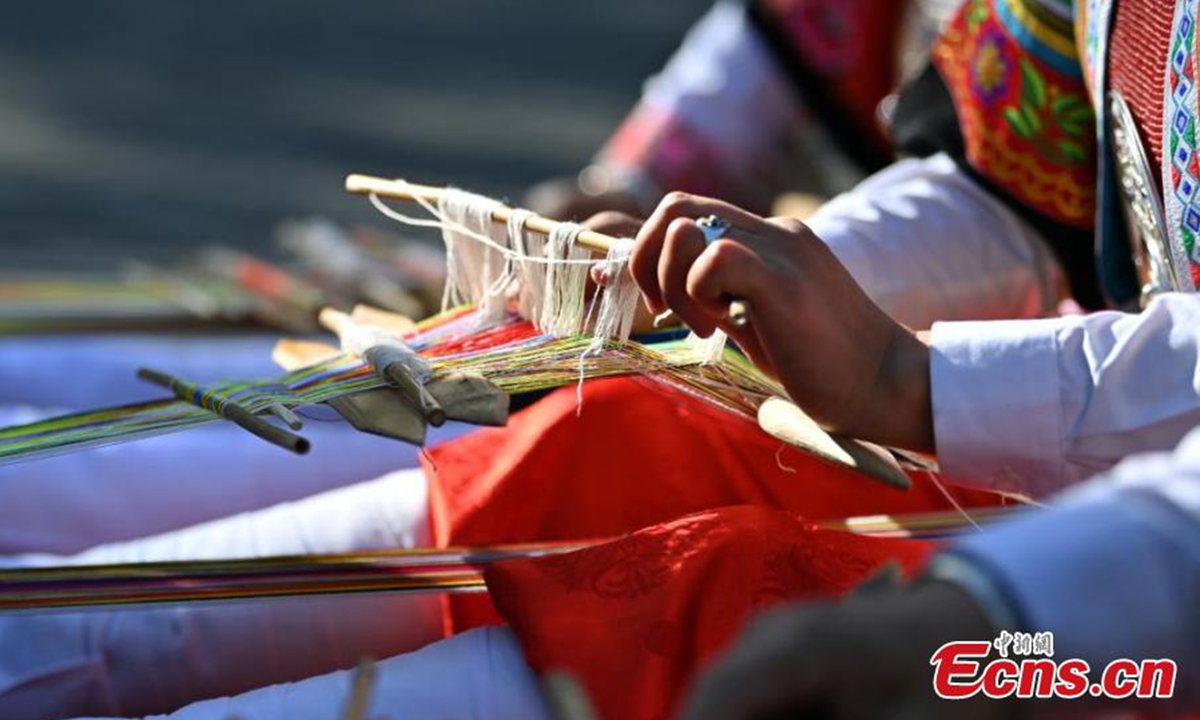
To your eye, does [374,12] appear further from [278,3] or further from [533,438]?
[533,438]

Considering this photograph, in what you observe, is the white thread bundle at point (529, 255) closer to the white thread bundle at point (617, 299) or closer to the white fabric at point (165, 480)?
the white thread bundle at point (617, 299)

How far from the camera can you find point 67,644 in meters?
1.12

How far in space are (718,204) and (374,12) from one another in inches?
240

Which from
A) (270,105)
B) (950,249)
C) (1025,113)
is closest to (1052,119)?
(1025,113)

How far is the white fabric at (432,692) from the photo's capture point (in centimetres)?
94

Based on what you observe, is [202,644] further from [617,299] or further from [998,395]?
[998,395]

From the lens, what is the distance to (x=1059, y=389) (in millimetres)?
987

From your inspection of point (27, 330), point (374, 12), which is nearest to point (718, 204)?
point (27, 330)

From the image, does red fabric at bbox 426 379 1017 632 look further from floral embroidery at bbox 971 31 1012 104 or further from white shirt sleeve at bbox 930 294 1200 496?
floral embroidery at bbox 971 31 1012 104

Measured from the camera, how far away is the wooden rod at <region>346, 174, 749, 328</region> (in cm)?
94

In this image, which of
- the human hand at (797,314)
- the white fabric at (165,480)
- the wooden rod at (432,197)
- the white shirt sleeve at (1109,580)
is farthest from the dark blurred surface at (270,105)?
the white shirt sleeve at (1109,580)

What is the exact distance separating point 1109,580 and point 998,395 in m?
0.36

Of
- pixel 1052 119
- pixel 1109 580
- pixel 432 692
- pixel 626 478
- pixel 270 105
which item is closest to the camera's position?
pixel 1109 580

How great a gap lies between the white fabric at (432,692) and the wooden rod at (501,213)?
8.7 inches
